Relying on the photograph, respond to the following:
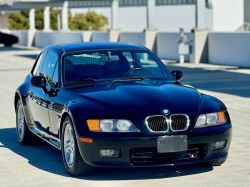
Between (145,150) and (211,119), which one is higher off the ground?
(211,119)

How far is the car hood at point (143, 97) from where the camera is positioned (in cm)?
604

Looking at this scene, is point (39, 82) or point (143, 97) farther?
→ point (39, 82)

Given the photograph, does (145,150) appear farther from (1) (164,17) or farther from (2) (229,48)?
(1) (164,17)

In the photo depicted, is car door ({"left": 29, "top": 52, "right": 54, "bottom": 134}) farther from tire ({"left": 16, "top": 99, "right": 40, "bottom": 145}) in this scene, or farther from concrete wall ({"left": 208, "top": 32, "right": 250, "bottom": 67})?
concrete wall ({"left": 208, "top": 32, "right": 250, "bottom": 67})

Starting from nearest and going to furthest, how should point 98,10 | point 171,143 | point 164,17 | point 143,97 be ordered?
point 171,143 < point 143,97 < point 164,17 < point 98,10

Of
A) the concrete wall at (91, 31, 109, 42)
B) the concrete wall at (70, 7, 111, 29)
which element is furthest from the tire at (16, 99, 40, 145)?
the concrete wall at (70, 7, 111, 29)

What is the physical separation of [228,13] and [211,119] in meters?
73.1

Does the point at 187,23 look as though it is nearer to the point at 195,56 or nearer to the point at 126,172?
the point at 195,56

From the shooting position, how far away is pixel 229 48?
80.2ft

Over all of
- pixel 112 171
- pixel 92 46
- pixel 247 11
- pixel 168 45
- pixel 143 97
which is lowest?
pixel 112 171

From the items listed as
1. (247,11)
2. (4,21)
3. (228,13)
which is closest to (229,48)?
(247,11)

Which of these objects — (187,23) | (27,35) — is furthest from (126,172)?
(187,23)

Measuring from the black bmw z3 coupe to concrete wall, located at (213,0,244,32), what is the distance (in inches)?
2832

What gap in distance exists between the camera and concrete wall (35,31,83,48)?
135 ft
